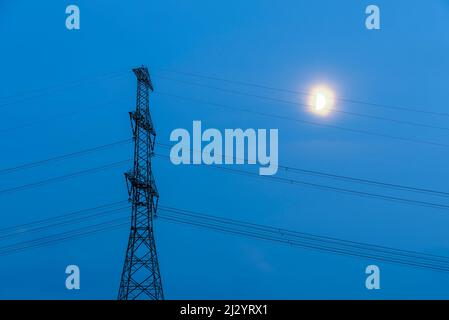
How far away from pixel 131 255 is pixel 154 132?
8098 mm

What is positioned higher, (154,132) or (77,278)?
(154,132)
